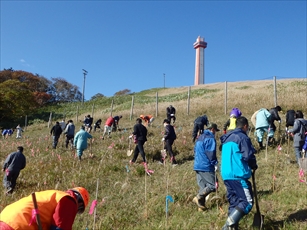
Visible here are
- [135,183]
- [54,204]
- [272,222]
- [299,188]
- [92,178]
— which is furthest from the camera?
[92,178]

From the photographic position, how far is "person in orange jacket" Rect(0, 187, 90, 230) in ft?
8.80

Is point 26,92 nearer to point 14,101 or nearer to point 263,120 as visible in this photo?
point 14,101

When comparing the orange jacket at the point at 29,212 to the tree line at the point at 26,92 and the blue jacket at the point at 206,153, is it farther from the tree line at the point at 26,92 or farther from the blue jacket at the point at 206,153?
the tree line at the point at 26,92

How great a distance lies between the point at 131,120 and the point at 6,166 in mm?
14482

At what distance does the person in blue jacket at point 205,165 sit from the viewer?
5.23 metres

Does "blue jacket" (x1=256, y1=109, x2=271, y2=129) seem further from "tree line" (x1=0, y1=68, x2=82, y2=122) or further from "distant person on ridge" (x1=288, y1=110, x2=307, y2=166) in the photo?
"tree line" (x1=0, y1=68, x2=82, y2=122)

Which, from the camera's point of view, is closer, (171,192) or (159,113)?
(171,192)

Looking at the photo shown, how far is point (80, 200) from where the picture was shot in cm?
308

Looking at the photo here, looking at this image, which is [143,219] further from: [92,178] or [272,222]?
[92,178]

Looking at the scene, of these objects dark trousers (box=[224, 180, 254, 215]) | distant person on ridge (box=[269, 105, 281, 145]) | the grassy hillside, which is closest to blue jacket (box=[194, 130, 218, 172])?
the grassy hillside

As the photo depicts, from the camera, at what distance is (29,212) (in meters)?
2.74

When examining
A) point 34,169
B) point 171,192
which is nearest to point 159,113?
point 34,169

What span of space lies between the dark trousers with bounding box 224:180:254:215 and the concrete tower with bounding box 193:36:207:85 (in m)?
58.3

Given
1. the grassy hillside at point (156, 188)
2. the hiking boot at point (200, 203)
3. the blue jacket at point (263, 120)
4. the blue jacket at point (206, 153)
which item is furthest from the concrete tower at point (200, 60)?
the hiking boot at point (200, 203)
